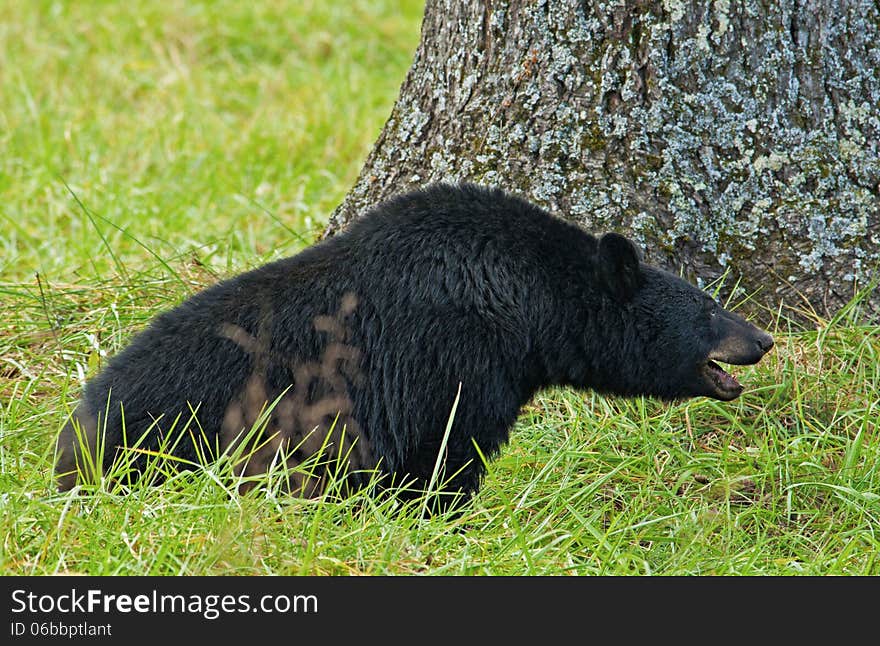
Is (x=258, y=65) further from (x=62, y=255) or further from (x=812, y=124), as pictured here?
(x=812, y=124)

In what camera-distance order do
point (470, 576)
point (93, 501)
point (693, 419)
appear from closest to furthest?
point (470, 576), point (93, 501), point (693, 419)

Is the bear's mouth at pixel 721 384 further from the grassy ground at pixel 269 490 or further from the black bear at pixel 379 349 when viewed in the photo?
the black bear at pixel 379 349

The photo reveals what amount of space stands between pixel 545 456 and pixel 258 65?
598 centimetres

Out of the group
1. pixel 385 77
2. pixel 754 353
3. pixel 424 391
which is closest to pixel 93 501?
pixel 424 391

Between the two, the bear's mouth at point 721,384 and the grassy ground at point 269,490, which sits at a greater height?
the bear's mouth at point 721,384

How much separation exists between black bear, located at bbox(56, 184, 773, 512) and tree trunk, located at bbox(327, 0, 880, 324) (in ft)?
2.74

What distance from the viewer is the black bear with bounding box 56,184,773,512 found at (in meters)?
3.75

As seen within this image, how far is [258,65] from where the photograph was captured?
30.9 ft

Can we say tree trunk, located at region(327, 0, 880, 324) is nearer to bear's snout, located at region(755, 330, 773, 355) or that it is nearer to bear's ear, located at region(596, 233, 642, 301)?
bear's snout, located at region(755, 330, 773, 355)

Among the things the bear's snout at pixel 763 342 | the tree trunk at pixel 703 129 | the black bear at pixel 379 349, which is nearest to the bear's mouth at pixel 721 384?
the bear's snout at pixel 763 342

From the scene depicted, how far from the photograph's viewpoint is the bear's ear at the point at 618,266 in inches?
160

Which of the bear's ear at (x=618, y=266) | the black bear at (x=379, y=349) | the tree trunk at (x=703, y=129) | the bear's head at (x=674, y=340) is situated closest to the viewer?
the black bear at (x=379, y=349)

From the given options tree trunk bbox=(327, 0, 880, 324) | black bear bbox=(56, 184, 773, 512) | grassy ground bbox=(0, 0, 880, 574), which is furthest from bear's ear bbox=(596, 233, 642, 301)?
tree trunk bbox=(327, 0, 880, 324)

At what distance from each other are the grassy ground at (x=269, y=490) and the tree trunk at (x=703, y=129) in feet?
1.28
